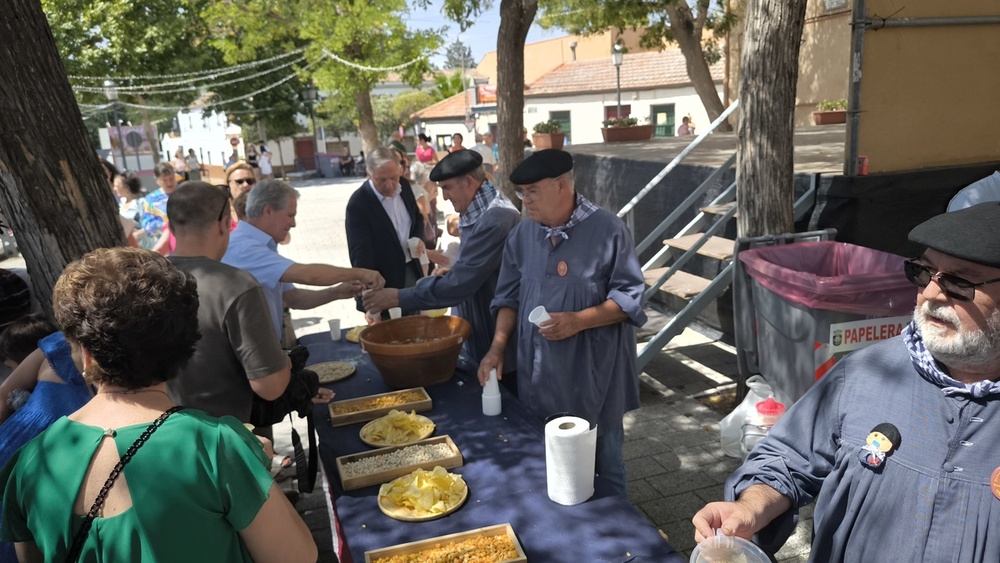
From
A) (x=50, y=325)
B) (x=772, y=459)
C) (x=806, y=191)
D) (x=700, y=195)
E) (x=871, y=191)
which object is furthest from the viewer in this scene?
(x=700, y=195)

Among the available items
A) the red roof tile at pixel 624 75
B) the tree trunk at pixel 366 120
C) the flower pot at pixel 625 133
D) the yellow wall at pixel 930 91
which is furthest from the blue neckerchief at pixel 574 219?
the red roof tile at pixel 624 75

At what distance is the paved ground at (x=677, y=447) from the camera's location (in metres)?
3.91

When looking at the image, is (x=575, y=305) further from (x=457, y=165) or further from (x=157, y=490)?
(x=157, y=490)

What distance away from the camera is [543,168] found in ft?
10.0

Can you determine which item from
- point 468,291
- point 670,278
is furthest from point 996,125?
point 468,291

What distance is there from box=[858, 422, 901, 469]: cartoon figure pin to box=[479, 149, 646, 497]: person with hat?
1.36 metres

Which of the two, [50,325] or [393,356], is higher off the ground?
[50,325]

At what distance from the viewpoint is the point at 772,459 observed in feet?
6.11

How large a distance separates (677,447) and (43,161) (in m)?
4.02

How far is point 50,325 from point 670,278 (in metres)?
4.35

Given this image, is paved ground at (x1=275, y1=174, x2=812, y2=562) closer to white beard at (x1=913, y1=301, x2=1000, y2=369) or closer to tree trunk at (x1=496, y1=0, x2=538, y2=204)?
white beard at (x1=913, y1=301, x2=1000, y2=369)

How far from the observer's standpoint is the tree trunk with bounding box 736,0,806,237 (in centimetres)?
459

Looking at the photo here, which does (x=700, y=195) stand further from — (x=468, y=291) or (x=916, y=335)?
(x=916, y=335)

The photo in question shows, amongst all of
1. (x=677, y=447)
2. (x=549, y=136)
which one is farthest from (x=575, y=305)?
(x=549, y=136)
